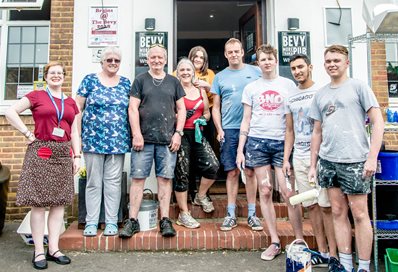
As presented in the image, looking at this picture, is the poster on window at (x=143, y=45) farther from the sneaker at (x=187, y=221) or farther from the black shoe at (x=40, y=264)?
the black shoe at (x=40, y=264)

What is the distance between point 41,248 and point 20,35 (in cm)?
339

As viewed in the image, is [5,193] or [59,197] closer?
[59,197]

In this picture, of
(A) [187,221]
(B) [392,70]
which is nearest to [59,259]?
(A) [187,221]

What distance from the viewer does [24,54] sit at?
4.99 m

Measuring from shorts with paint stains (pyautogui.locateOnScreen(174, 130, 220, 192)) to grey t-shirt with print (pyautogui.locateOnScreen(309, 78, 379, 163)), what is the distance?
1.40m

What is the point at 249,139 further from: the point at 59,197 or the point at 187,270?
the point at 59,197

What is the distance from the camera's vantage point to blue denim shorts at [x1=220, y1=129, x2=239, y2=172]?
11.6 ft

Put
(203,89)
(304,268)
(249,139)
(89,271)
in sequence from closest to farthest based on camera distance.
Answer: (304,268)
(89,271)
(249,139)
(203,89)

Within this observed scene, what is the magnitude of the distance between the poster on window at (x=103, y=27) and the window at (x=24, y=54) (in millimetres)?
850

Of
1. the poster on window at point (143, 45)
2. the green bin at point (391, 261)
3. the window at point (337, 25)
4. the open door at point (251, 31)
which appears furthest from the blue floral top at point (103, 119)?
the window at point (337, 25)

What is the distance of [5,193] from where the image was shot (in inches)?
156

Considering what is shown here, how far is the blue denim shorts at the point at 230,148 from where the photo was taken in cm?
354

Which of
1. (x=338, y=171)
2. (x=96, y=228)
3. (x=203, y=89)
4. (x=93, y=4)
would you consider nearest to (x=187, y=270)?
(x=96, y=228)

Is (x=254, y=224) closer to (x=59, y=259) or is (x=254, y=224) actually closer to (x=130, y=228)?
(x=130, y=228)
